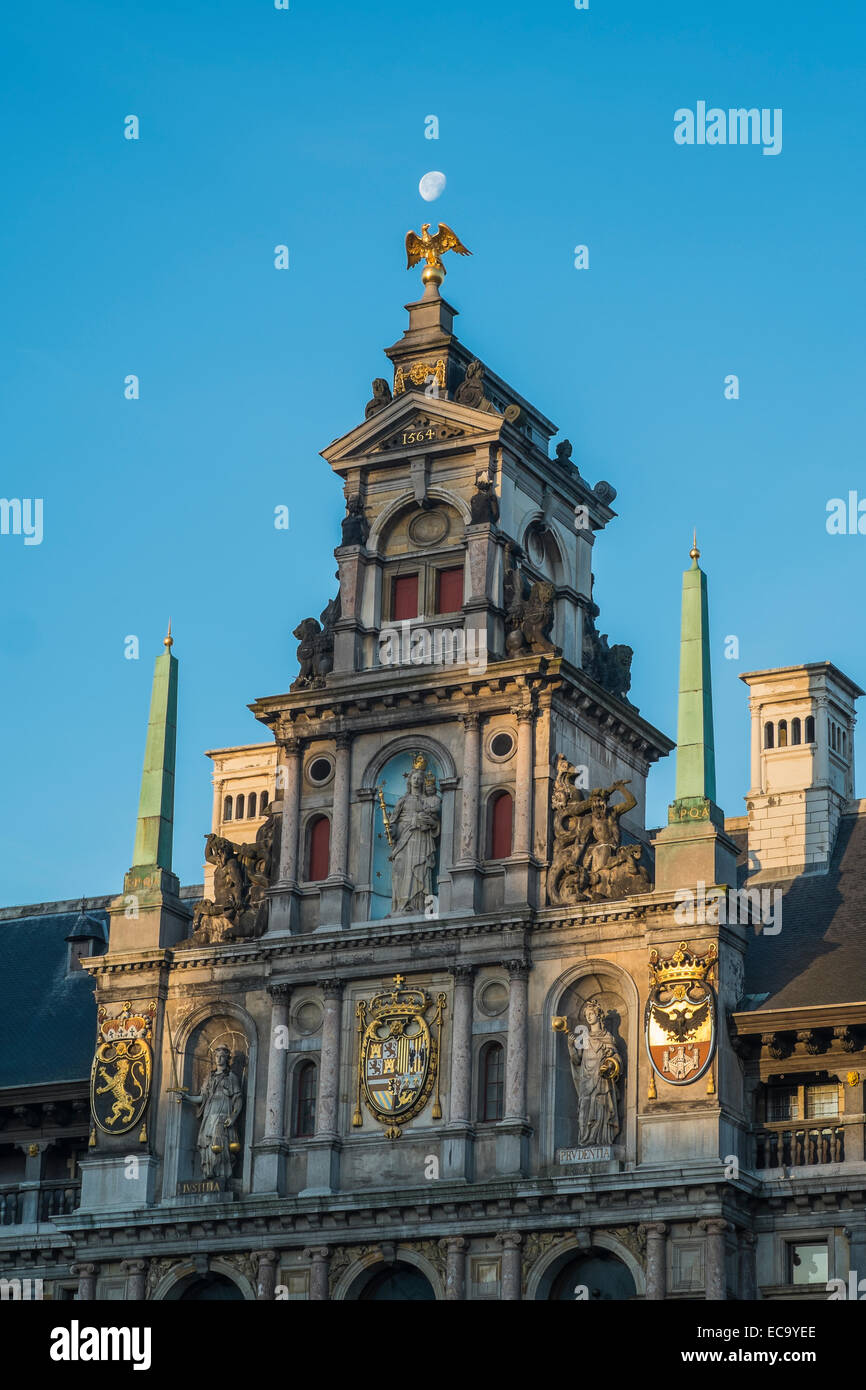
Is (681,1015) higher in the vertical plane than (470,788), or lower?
lower

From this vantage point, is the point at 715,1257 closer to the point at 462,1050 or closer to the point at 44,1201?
the point at 462,1050

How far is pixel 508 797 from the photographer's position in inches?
2496

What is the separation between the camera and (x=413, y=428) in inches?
2653

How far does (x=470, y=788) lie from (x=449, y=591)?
5546mm

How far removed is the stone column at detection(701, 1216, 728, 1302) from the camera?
56.7 meters

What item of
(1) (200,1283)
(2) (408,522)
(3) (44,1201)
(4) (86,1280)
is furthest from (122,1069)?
(2) (408,522)

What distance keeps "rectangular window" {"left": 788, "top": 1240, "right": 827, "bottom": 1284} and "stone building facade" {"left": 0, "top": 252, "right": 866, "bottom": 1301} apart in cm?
6

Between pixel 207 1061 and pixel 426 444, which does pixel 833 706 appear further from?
pixel 207 1061

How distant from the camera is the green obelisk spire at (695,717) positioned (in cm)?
6141

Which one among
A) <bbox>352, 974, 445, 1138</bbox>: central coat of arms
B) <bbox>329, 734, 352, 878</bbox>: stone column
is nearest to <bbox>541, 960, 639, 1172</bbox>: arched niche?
<bbox>352, 974, 445, 1138</bbox>: central coat of arms

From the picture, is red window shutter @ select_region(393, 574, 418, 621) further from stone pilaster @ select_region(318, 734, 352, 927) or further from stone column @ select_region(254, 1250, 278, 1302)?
stone column @ select_region(254, 1250, 278, 1302)
